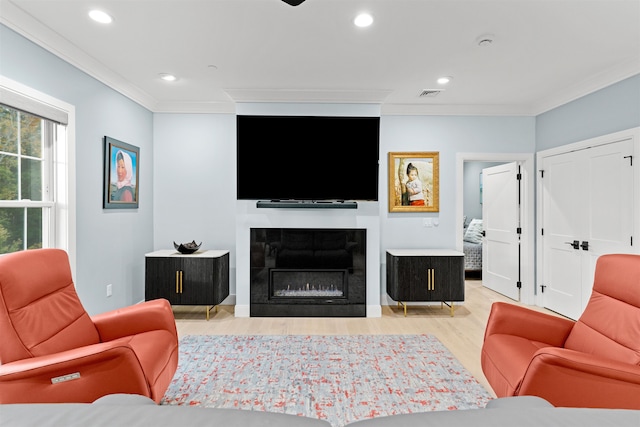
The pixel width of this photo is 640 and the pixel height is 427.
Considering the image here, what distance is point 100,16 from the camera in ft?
7.64

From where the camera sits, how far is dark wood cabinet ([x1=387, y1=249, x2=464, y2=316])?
3.85m

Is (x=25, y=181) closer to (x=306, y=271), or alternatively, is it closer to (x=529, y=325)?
(x=306, y=271)

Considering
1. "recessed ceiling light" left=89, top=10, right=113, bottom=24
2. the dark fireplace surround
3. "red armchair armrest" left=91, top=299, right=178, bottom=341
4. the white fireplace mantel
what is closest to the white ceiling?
Answer: "recessed ceiling light" left=89, top=10, right=113, bottom=24

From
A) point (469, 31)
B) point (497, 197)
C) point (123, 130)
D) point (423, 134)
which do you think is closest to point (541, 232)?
point (497, 197)

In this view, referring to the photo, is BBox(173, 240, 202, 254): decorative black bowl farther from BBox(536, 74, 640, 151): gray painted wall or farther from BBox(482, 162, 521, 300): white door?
BBox(536, 74, 640, 151): gray painted wall

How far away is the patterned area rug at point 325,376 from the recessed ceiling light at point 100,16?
2.62 metres

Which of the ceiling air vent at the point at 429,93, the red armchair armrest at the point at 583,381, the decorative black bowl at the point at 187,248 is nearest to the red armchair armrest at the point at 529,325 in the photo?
the red armchair armrest at the point at 583,381

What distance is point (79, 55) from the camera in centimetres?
284

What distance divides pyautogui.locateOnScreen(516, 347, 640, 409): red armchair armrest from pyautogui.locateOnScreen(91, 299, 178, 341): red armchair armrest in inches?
81.8

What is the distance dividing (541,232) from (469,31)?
2.87m

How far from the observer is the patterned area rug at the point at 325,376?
210 centimetres

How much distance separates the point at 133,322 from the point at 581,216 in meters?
4.37

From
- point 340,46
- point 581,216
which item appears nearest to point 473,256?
point 581,216

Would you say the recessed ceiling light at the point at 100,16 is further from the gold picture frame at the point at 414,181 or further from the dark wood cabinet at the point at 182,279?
→ the gold picture frame at the point at 414,181
